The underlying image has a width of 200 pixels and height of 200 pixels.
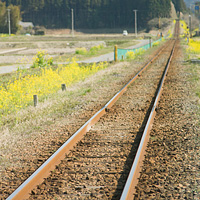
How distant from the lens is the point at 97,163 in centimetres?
596

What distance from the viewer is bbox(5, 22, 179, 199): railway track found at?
15.9 ft

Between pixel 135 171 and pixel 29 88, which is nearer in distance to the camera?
pixel 135 171

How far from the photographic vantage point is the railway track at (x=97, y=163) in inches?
191

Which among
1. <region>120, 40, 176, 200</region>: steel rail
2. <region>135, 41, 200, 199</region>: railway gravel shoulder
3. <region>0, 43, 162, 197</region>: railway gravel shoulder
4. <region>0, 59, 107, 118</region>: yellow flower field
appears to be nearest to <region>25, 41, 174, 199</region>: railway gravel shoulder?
<region>120, 40, 176, 200</region>: steel rail

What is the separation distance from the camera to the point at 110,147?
682 centimetres

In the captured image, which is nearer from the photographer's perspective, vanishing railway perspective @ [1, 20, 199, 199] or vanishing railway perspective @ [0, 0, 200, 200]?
vanishing railway perspective @ [1, 20, 199, 199]

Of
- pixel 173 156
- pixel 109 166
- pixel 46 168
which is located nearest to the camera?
pixel 46 168

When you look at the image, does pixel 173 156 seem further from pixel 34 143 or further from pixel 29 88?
pixel 29 88

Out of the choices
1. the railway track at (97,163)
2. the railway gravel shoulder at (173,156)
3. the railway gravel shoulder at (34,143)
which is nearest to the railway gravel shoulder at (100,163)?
the railway track at (97,163)

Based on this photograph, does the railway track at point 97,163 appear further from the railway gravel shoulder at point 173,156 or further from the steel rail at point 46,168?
the railway gravel shoulder at point 173,156

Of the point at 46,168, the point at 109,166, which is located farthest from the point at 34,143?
the point at 109,166

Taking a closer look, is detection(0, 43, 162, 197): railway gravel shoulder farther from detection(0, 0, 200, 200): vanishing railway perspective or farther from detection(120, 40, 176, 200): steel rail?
detection(120, 40, 176, 200): steel rail

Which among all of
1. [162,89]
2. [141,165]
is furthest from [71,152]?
[162,89]

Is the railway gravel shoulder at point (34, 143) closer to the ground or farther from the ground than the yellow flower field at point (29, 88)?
closer to the ground
